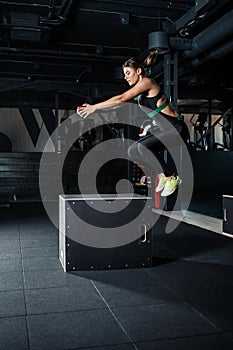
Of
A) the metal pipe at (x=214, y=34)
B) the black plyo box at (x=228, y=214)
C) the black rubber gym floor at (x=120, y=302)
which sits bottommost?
the black rubber gym floor at (x=120, y=302)

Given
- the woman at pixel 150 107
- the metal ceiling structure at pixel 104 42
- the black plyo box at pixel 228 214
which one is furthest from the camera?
the metal ceiling structure at pixel 104 42

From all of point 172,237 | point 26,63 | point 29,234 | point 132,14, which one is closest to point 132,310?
point 172,237

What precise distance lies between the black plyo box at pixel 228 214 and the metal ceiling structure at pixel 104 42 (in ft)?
6.99

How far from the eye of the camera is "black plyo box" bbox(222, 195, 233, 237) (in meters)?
5.03

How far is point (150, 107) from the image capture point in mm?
3406

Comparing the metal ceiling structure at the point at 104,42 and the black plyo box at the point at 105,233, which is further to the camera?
the metal ceiling structure at the point at 104,42

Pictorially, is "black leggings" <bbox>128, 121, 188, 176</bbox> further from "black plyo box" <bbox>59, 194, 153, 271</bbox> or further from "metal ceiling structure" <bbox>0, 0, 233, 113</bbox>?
"metal ceiling structure" <bbox>0, 0, 233, 113</bbox>

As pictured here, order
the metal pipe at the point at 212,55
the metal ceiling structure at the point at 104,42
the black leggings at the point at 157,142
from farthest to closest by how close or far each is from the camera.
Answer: the metal pipe at the point at 212,55
the metal ceiling structure at the point at 104,42
the black leggings at the point at 157,142

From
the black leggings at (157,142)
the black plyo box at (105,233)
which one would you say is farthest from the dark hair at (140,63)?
the black plyo box at (105,233)

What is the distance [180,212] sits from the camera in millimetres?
7379

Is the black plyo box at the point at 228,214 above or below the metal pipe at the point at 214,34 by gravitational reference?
below

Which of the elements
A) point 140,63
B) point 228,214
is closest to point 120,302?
point 140,63

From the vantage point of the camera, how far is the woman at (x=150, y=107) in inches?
125

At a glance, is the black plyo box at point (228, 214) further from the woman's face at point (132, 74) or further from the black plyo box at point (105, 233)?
the woman's face at point (132, 74)
